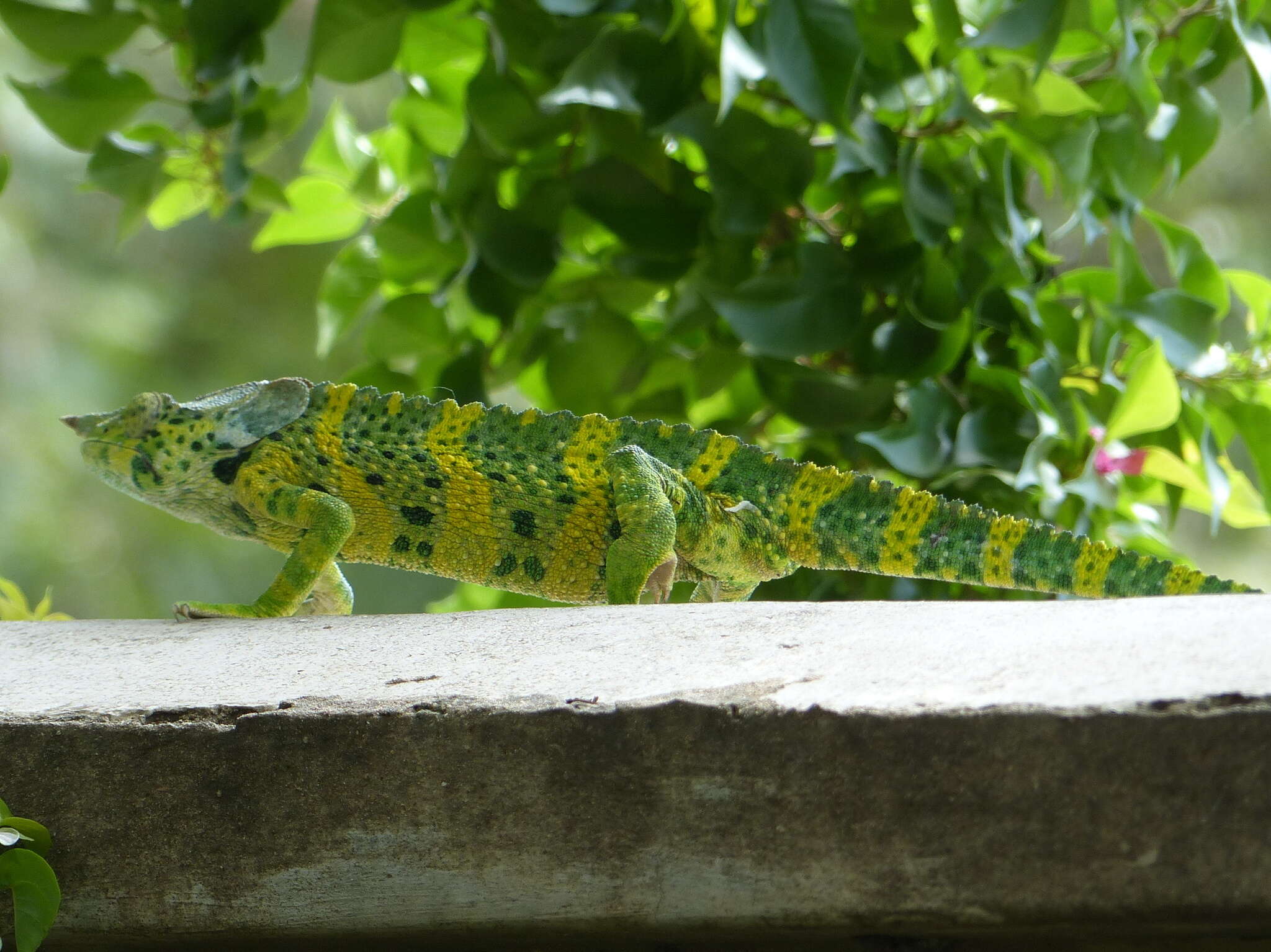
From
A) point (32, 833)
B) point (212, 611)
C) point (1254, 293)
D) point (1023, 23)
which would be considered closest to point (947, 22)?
point (1023, 23)

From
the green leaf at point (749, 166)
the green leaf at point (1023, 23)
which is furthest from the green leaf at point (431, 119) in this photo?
the green leaf at point (1023, 23)

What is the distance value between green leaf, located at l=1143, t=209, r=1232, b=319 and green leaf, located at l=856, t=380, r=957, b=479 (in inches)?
15.3

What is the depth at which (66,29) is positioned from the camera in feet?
5.44

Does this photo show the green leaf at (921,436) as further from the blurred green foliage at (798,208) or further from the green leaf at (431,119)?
the green leaf at (431,119)

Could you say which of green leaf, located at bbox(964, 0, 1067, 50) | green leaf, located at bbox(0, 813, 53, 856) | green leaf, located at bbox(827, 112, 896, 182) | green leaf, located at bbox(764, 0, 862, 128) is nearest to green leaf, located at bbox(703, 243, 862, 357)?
green leaf, located at bbox(827, 112, 896, 182)

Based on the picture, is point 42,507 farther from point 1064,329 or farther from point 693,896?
point 693,896

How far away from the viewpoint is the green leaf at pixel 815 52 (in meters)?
1.41

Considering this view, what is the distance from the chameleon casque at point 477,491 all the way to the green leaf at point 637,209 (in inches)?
14.3

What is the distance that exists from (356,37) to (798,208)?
0.64 meters

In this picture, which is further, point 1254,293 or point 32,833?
point 1254,293

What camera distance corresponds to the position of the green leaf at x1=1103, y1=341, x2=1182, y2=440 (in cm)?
147

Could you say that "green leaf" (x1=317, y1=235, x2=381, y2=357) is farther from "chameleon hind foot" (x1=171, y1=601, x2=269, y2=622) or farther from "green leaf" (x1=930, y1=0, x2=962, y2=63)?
"green leaf" (x1=930, y1=0, x2=962, y2=63)

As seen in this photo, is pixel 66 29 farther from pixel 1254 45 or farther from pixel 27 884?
pixel 1254 45

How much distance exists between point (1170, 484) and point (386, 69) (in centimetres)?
122
